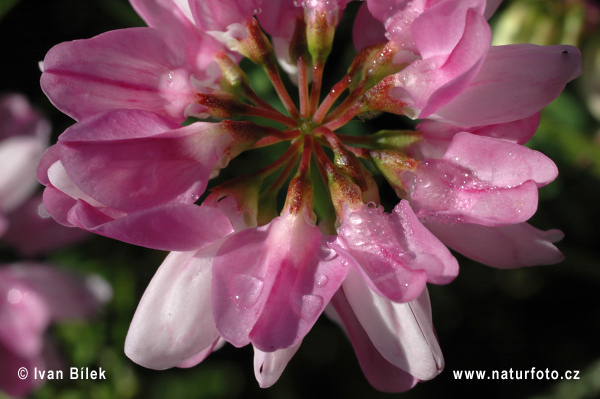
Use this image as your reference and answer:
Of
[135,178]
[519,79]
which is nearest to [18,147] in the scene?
[135,178]

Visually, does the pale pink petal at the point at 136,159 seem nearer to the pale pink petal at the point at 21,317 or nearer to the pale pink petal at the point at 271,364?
the pale pink petal at the point at 271,364

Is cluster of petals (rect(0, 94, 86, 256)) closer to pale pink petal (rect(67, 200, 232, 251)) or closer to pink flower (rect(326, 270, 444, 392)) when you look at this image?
pale pink petal (rect(67, 200, 232, 251))

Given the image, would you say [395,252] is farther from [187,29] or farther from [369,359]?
[187,29]

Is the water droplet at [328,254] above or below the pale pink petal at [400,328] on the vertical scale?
above

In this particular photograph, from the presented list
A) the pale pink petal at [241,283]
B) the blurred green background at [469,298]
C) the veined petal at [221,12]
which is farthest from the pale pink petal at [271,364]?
the blurred green background at [469,298]

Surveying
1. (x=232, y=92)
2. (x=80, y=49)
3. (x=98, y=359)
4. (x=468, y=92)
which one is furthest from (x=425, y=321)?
(x=98, y=359)

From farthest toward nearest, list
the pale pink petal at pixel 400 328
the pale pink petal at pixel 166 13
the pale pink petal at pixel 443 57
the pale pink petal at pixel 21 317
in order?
the pale pink petal at pixel 21 317 < the pale pink petal at pixel 166 13 < the pale pink petal at pixel 400 328 < the pale pink petal at pixel 443 57

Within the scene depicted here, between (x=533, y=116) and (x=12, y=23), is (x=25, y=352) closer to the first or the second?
(x=12, y=23)
